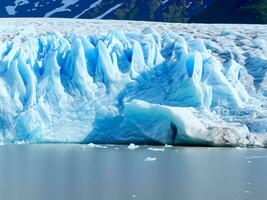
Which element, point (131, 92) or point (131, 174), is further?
point (131, 92)

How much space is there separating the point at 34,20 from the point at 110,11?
37021 millimetres

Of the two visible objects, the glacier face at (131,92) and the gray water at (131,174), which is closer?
the gray water at (131,174)

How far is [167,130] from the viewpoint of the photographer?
12719 millimetres

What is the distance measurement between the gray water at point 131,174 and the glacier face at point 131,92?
965 mm

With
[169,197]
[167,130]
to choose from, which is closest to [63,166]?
Answer: [169,197]

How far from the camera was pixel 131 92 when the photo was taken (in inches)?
537

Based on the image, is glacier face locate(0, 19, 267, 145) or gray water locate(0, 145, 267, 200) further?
glacier face locate(0, 19, 267, 145)

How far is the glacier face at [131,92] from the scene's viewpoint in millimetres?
12664

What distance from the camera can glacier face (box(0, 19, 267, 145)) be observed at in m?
12.7

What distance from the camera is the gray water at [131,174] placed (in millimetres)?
6922

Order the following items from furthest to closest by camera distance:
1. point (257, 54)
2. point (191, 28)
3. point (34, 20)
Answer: point (34, 20) < point (191, 28) < point (257, 54)

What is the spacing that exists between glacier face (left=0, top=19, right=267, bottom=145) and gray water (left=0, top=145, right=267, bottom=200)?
0.96m

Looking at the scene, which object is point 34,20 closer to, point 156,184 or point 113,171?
point 113,171

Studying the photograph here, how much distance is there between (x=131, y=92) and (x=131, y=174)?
211 inches
